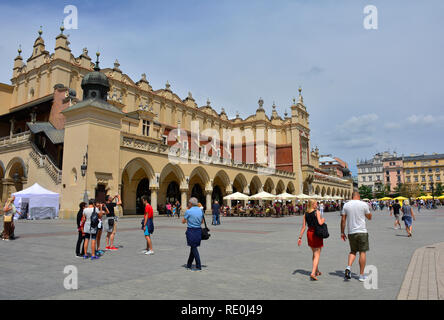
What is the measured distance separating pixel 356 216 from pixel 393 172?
118m

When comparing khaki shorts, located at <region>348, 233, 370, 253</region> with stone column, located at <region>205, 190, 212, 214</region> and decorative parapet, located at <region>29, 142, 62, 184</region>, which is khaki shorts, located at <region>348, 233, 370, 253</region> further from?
stone column, located at <region>205, 190, 212, 214</region>

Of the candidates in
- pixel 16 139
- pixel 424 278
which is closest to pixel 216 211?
pixel 424 278

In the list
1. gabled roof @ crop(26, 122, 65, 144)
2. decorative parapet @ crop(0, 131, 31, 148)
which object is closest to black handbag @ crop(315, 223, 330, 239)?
gabled roof @ crop(26, 122, 65, 144)

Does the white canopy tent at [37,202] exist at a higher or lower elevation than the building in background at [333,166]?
lower

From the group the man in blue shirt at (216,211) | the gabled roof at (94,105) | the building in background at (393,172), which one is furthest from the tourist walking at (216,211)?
the building in background at (393,172)

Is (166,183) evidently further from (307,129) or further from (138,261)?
(307,129)

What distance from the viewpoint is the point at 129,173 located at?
29250mm

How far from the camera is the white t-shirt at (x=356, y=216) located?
618 centimetres

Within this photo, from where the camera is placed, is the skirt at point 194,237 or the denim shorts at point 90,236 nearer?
the skirt at point 194,237

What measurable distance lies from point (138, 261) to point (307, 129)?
54.7 metres

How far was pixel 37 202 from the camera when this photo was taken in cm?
2170

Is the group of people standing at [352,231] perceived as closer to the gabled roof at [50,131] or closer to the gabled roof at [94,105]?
the gabled roof at [94,105]

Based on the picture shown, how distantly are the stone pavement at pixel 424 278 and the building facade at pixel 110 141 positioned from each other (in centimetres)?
1898
